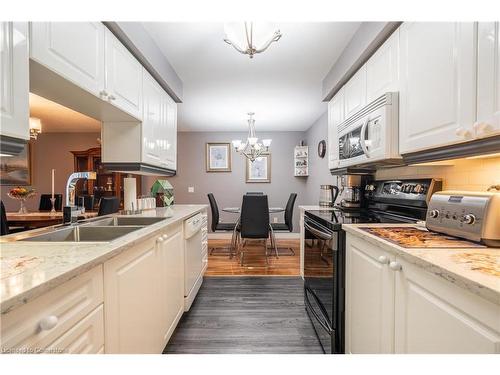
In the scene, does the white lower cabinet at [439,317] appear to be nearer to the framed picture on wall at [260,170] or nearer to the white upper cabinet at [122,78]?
the white upper cabinet at [122,78]

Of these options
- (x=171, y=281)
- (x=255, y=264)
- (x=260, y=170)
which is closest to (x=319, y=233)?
(x=171, y=281)

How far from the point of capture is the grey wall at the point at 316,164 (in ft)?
13.3

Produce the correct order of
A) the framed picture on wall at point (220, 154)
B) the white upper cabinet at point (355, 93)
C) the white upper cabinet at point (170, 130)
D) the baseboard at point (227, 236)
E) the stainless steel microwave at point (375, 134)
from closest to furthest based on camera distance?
the stainless steel microwave at point (375, 134) → the white upper cabinet at point (355, 93) → the white upper cabinet at point (170, 130) → the baseboard at point (227, 236) → the framed picture on wall at point (220, 154)

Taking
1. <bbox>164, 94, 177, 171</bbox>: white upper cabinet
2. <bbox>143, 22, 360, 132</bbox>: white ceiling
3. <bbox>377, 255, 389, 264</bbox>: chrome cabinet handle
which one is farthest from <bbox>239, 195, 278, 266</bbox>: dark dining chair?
<bbox>377, 255, 389, 264</bbox>: chrome cabinet handle

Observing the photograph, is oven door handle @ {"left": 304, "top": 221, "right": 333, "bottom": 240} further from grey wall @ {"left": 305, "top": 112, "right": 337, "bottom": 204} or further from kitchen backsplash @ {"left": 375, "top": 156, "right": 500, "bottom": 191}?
grey wall @ {"left": 305, "top": 112, "right": 337, "bottom": 204}

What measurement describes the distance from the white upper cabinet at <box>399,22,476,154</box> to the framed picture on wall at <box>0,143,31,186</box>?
67.8 inches

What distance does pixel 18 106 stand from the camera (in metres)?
0.89

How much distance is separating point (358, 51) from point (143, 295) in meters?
2.16

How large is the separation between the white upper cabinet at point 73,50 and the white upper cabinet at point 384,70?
1743 millimetres

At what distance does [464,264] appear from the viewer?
2.37 feet

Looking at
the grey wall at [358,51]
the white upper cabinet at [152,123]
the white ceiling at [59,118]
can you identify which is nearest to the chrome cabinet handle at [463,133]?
the grey wall at [358,51]

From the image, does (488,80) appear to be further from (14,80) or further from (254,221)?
(254,221)

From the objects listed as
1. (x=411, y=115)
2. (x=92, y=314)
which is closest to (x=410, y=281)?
(x=411, y=115)
